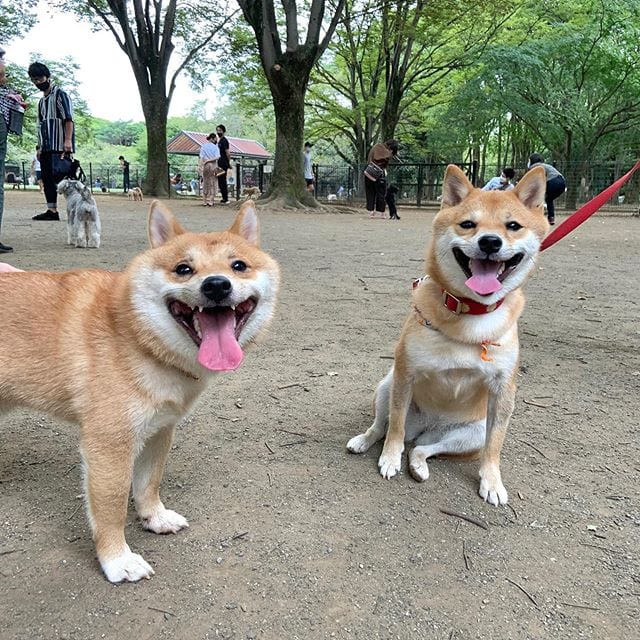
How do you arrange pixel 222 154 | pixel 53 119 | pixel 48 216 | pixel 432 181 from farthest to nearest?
pixel 432 181, pixel 222 154, pixel 48 216, pixel 53 119

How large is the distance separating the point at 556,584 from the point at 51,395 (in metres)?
2.05

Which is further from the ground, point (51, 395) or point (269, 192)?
point (269, 192)

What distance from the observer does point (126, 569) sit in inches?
77.9

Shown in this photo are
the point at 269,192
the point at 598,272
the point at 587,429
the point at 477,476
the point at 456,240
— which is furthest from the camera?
the point at 269,192

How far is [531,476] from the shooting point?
280 cm

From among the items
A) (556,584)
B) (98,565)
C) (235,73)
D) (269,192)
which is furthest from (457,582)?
(235,73)

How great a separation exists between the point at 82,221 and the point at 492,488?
7693mm

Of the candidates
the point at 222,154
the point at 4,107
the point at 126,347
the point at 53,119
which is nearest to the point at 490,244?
the point at 126,347

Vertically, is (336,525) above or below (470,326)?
below

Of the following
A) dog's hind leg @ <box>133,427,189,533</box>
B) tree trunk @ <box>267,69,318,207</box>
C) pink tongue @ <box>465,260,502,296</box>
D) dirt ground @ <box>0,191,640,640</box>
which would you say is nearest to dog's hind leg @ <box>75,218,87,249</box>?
dirt ground @ <box>0,191,640,640</box>

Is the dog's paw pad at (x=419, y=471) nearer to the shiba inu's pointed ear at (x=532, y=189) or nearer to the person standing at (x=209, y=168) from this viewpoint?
the shiba inu's pointed ear at (x=532, y=189)

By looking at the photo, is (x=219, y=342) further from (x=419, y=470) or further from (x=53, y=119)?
(x=53, y=119)

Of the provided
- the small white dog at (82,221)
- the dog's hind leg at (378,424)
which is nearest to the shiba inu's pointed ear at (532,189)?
the dog's hind leg at (378,424)

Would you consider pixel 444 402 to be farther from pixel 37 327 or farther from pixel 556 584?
pixel 37 327
